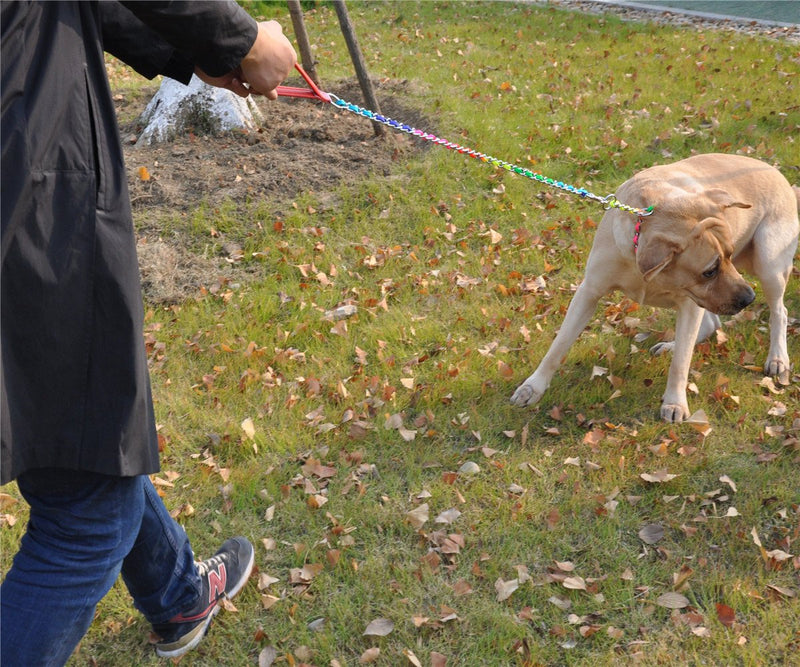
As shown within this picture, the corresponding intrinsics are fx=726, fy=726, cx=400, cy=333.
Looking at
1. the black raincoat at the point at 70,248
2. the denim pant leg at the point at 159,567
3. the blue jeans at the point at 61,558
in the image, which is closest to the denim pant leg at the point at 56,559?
the blue jeans at the point at 61,558

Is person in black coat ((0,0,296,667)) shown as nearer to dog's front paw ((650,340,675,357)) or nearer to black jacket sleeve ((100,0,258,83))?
black jacket sleeve ((100,0,258,83))

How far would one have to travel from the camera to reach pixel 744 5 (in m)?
12.4

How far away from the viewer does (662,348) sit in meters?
4.62

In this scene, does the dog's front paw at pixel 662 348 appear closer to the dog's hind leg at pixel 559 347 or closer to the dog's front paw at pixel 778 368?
the dog's front paw at pixel 778 368

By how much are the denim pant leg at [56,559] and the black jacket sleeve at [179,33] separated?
49.4 inches

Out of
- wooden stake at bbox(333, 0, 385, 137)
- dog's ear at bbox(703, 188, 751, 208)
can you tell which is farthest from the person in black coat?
wooden stake at bbox(333, 0, 385, 137)

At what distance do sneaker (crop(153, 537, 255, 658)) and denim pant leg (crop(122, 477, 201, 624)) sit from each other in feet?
0.22

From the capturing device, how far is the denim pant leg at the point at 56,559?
6.70 ft

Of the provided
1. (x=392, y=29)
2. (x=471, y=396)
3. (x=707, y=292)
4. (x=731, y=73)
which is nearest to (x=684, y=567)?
(x=707, y=292)

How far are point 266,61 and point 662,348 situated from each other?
10.7ft

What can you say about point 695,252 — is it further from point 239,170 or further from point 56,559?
point 239,170

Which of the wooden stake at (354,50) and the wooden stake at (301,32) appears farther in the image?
the wooden stake at (301,32)

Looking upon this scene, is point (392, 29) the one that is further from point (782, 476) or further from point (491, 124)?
point (782, 476)

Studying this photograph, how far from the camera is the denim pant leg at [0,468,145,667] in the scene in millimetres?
2041
